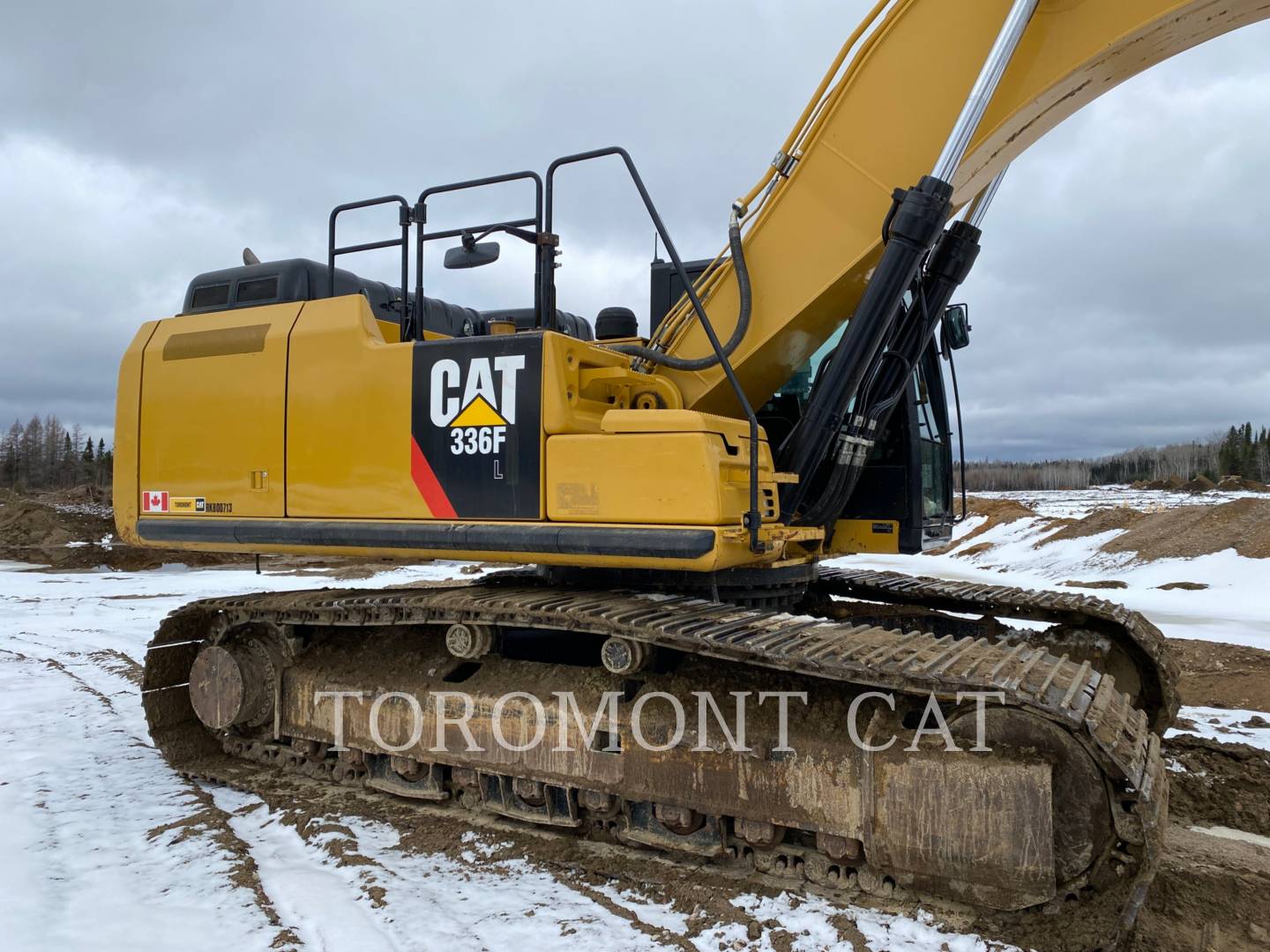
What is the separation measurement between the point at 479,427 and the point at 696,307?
3.94ft

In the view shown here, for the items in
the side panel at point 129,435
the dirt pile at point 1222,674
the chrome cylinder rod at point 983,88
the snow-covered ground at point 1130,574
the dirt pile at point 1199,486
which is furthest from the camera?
the dirt pile at point 1199,486

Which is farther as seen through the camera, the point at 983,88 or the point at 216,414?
the point at 216,414

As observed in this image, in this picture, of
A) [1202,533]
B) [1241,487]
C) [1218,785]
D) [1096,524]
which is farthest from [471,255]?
[1241,487]

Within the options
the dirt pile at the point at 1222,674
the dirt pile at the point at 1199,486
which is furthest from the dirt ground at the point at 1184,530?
the dirt pile at the point at 1199,486

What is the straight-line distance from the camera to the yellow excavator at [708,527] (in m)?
3.38

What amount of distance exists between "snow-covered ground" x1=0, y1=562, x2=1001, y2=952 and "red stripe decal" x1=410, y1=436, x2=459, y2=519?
1561 millimetres

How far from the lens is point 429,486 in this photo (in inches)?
180

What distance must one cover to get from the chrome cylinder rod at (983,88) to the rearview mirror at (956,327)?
166cm

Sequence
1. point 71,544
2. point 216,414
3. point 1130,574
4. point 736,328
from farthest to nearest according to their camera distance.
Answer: point 71,544 → point 1130,574 → point 216,414 → point 736,328

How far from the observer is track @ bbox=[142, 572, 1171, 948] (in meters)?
3.13

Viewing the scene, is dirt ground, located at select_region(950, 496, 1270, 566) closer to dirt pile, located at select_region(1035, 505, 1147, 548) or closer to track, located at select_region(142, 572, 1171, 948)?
dirt pile, located at select_region(1035, 505, 1147, 548)

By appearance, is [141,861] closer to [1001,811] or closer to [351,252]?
[351,252]

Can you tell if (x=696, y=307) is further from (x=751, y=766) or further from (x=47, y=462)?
(x=47, y=462)

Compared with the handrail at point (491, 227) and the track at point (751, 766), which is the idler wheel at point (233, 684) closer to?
the track at point (751, 766)
